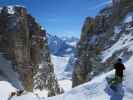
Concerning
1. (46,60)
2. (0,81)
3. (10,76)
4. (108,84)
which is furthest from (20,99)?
(46,60)

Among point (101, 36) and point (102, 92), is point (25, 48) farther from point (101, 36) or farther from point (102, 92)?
point (102, 92)

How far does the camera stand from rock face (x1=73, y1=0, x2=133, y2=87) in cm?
5109

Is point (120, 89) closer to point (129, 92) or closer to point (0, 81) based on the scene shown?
point (129, 92)

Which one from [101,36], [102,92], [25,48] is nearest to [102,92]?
[102,92]

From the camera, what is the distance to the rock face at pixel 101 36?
51.1 metres

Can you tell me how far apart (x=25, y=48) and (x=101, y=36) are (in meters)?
35.4

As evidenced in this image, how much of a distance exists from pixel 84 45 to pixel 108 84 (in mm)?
48603

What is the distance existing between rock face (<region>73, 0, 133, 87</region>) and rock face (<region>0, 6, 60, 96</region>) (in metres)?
20.3

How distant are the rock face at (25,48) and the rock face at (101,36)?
20255 millimetres

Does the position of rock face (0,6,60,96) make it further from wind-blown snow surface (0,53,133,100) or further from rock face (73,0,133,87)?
wind-blown snow surface (0,53,133,100)

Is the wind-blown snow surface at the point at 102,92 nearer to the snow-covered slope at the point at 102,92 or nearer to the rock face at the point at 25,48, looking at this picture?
the snow-covered slope at the point at 102,92

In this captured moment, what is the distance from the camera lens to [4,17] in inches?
3696

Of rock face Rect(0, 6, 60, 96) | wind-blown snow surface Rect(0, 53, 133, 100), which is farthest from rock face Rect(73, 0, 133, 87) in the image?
rock face Rect(0, 6, 60, 96)

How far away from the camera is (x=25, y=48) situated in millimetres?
92750
